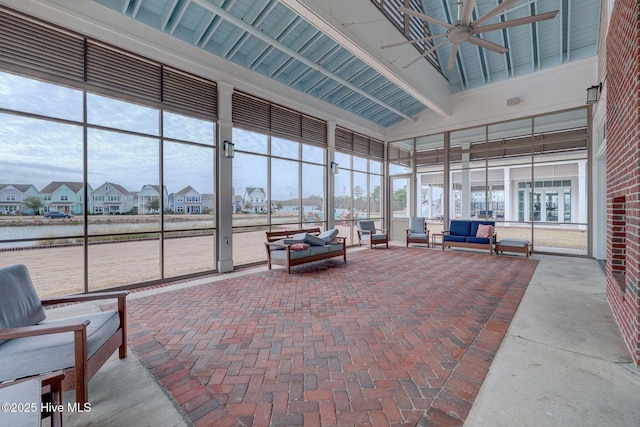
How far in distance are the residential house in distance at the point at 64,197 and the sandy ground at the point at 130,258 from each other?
572 millimetres

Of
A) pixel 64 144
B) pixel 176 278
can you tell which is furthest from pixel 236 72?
pixel 176 278

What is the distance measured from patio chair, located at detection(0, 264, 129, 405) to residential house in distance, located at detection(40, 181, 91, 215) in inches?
92.1

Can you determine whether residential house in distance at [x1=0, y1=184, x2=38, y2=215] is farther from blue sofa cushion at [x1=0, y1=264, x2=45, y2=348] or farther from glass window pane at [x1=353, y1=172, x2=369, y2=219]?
glass window pane at [x1=353, y1=172, x2=369, y2=219]

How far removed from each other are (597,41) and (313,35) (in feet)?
22.1

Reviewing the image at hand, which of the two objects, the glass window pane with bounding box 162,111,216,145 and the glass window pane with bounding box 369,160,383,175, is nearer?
the glass window pane with bounding box 162,111,216,145

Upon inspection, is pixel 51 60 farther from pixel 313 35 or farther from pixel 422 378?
pixel 422 378

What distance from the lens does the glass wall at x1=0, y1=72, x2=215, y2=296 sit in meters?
3.74

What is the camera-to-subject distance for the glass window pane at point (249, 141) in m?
6.02

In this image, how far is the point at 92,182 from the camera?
4230 millimetres

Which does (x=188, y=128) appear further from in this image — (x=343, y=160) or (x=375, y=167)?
(x=375, y=167)

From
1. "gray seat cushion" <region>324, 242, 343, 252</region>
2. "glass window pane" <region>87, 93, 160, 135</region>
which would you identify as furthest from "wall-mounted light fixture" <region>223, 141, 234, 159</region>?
"gray seat cushion" <region>324, 242, 343, 252</region>

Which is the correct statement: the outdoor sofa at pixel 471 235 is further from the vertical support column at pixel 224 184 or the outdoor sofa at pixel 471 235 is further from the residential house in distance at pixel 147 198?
the residential house in distance at pixel 147 198

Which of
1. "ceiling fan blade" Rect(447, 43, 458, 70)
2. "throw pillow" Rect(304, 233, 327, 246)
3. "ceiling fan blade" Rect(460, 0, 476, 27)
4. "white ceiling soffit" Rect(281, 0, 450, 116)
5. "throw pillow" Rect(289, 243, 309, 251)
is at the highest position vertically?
"white ceiling soffit" Rect(281, 0, 450, 116)

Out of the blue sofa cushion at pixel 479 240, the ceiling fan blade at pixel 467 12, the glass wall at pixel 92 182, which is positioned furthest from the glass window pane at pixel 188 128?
the blue sofa cushion at pixel 479 240
